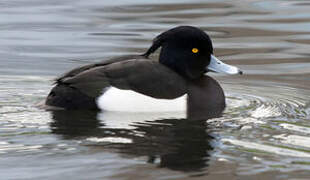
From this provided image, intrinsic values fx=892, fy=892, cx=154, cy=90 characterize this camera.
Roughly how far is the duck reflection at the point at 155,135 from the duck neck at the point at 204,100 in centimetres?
27

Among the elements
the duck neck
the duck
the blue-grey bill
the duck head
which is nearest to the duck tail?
the duck

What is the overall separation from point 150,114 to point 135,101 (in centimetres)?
17

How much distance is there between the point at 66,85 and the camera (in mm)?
7449

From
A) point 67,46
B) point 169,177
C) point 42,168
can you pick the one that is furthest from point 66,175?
point 67,46

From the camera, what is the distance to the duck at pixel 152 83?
7340mm

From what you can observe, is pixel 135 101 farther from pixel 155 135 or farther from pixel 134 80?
pixel 155 135

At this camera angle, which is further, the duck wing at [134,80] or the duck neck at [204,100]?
the duck neck at [204,100]

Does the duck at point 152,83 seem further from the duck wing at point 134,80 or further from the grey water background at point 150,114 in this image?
the grey water background at point 150,114

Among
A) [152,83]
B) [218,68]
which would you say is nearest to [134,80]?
[152,83]

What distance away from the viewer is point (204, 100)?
758 centimetres

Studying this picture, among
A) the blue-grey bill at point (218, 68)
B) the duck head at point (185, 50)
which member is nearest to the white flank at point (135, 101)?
the duck head at point (185, 50)

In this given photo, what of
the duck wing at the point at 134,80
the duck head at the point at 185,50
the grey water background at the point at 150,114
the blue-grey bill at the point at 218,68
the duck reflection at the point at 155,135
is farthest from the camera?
the blue-grey bill at the point at 218,68

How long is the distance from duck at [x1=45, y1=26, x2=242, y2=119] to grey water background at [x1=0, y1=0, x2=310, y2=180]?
14 cm

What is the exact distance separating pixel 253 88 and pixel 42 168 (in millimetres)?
3655
